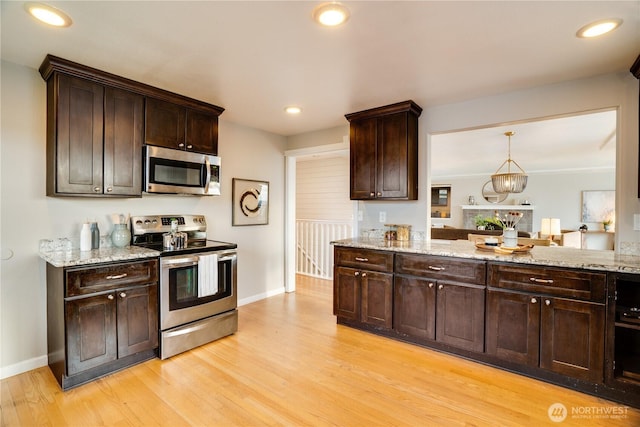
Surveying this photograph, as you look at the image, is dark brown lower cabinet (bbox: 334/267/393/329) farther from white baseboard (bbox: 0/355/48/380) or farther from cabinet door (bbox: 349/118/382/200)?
white baseboard (bbox: 0/355/48/380)

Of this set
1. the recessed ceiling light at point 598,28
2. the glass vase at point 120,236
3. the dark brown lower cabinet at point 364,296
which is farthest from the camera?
the dark brown lower cabinet at point 364,296

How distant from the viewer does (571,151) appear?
6.05 meters

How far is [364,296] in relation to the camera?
3.22 metres

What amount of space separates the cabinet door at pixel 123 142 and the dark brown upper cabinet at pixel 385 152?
2.20 m

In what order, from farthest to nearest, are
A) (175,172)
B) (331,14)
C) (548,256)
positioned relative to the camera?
(175,172)
(548,256)
(331,14)

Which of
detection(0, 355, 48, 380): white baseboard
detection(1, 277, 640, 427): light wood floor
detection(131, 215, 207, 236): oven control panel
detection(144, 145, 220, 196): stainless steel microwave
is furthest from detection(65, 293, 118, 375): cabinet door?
detection(144, 145, 220, 196): stainless steel microwave

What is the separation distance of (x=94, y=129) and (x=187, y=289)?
1554 millimetres

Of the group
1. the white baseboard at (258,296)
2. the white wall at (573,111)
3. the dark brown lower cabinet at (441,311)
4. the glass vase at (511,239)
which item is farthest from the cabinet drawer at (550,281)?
the white baseboard at (258,296)

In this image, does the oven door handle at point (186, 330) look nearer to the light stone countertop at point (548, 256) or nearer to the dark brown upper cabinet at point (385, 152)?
the light stone countertop at point (548, 256)

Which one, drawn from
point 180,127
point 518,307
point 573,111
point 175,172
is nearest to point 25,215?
point 175,172

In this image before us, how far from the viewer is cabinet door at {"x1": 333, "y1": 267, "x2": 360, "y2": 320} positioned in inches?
129

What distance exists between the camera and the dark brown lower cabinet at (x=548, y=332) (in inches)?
83.4

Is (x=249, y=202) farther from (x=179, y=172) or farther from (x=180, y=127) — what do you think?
(x=180, y=127)

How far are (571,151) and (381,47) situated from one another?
19.9ft
